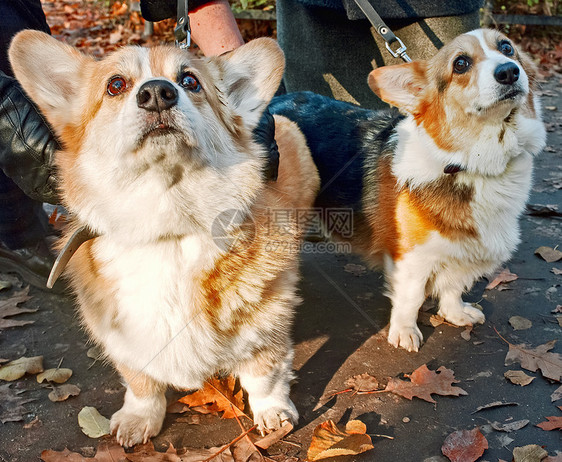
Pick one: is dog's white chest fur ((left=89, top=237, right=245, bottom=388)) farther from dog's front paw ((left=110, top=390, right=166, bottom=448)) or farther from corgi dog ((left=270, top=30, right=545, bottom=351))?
corgi dog ((left=270, top=30, right=545, bottom=351))

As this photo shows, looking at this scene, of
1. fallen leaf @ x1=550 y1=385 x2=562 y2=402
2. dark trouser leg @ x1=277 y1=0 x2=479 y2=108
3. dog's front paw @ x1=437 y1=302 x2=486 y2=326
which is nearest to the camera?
fallen leaf @ x1=550 y1=385 x2=562 y2=402

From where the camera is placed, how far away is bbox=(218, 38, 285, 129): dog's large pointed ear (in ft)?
7.00

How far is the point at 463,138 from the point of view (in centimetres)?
239

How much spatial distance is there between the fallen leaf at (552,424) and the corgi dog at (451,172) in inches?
25.3

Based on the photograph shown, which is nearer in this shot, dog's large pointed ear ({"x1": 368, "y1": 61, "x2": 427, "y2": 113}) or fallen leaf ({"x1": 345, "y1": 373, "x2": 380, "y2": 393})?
fallen leaf ({"x1": 345, "y1": 373, "x2": 380, "y2": 393})

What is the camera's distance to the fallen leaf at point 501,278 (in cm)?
294

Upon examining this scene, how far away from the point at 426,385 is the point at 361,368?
31cm

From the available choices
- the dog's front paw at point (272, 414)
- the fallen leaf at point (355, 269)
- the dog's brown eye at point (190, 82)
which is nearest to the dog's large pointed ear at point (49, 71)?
the dog's brown eye at point (190, 82)

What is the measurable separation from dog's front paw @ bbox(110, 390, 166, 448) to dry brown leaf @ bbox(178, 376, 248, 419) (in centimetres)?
17

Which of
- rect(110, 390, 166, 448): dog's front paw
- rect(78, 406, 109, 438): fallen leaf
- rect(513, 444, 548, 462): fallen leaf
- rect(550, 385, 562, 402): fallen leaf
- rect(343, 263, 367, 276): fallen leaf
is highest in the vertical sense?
rect(110, 390, 166, 448): dog's front paw

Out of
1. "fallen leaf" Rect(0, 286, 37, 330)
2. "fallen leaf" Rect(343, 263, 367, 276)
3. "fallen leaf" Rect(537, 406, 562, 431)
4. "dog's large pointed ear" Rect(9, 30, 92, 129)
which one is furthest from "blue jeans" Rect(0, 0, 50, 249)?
"fallen leaf" Rect(537, 406, 562, 431)

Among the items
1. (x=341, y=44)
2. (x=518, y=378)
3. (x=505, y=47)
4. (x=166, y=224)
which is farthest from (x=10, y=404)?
(x=341, y=44)

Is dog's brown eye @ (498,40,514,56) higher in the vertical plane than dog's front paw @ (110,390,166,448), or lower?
higher

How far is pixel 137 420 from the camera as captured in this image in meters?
2.01
